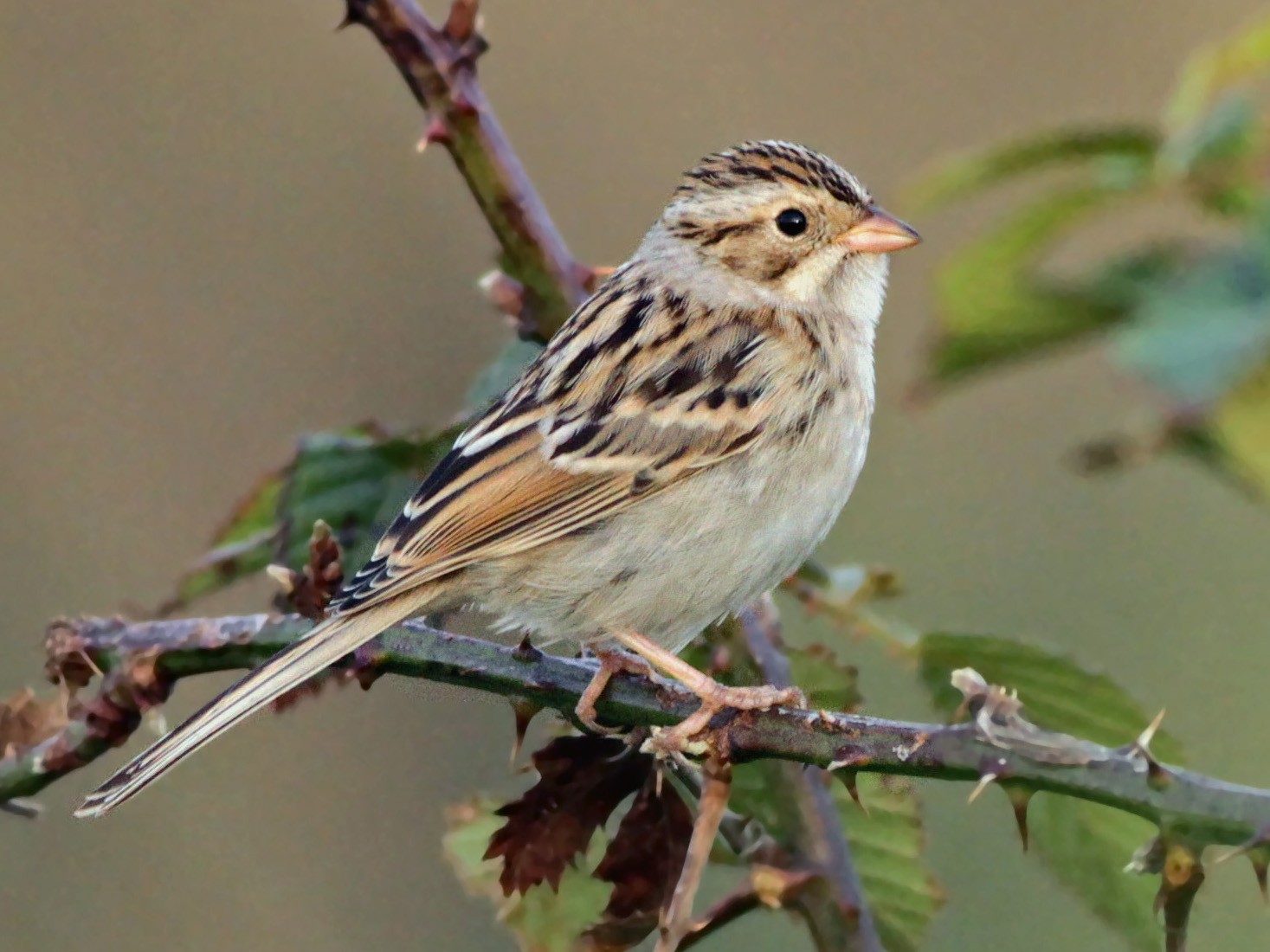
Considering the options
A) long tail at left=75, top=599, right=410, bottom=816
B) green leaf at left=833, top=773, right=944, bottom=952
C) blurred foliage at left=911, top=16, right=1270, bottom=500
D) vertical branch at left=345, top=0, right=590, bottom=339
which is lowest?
green leaf at left=833, top=773, right=944, bottom=952

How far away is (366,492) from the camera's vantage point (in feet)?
10.1

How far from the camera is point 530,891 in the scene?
2945 millimetres

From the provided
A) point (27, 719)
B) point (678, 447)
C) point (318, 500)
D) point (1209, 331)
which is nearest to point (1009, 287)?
point (1209, 331)

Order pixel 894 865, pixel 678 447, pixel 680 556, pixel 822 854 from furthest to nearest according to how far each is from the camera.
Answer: pixel 678 447, pixel 680 556, pixel 894 865, pixel 822 854

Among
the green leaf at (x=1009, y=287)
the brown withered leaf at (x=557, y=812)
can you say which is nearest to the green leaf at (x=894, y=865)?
the brown withered leaf at (x=557, y=812)

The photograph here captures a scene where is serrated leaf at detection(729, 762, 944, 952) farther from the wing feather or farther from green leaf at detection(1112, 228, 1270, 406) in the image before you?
green leaf at detection(1112, 228, 1270, 406)

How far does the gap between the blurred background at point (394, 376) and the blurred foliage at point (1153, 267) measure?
2.96 m

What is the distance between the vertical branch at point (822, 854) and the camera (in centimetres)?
250

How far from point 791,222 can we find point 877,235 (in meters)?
0.19

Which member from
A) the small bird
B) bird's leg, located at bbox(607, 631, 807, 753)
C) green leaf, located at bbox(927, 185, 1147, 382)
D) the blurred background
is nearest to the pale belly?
the small bird

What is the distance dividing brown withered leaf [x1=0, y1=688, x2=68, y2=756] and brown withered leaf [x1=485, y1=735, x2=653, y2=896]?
68 cm

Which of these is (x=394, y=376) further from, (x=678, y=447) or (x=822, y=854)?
(x=822, y=854)

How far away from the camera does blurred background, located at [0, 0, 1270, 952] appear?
19.8ft

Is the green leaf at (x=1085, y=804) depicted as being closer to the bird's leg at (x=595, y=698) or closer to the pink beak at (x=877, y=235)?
the bird's leg at (x=595, y=698)
